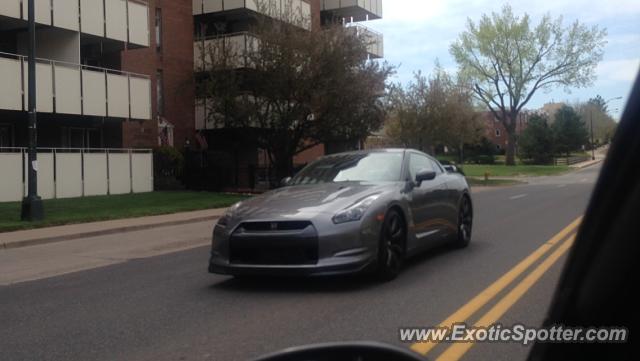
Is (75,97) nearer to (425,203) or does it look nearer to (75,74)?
(75,74)

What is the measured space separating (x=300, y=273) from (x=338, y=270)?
384 mm

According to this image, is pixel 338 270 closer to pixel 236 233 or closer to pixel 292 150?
pixel 236 233

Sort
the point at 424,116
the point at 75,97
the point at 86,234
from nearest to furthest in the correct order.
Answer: the point at 86,234 → the point at 75,97 → the point at 424,116

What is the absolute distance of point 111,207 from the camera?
18.7m

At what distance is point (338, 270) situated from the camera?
6625 mm

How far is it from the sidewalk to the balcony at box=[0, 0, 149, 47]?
822cm

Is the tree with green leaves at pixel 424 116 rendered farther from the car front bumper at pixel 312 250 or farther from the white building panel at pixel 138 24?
the car front bumper at pixel 312 250

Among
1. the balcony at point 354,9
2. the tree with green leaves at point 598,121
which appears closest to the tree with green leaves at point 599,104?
the tree with green leaves at point 598,121

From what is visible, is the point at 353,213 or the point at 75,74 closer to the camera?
the point at 353,213

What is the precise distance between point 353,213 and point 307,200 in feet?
1.91

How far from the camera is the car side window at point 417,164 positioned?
8.53 m

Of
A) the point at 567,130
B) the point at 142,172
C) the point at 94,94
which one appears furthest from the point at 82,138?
the point at 567,130

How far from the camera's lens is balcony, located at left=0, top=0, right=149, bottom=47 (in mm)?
20328

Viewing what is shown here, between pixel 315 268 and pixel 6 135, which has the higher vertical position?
pixel 6 135
